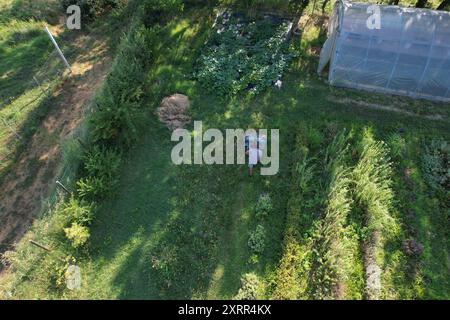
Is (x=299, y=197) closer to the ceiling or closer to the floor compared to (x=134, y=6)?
closer to the floor

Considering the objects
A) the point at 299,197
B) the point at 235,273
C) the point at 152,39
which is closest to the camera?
the point at 235,273

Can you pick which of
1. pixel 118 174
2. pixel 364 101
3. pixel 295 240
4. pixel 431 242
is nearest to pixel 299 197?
pixel 295 240

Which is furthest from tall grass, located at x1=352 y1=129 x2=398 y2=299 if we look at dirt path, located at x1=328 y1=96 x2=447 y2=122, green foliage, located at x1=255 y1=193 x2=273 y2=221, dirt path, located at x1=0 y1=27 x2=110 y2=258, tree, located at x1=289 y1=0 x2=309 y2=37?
A: dirt path, located at x1=0 y1=27 x2=110 y2=258

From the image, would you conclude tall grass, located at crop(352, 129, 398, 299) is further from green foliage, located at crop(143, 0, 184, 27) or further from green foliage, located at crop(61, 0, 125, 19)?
green foliage, located at crop(61, 0, 125, 19)

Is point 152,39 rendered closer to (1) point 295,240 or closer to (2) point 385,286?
(1) point 295,240

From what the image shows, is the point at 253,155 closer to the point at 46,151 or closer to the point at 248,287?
the point at 248,287

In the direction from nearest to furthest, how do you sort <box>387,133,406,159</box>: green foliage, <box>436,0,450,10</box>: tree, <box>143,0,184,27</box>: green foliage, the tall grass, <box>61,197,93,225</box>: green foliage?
the tall grass → <box>61,197,93,225</box>: green foliage → <box>387,133,406,159</box>: green foliage → <box>436,0,450,10</box>: tree → <box>143,0,184,27</box>: green foliage

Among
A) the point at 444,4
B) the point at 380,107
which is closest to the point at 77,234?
the point at 380,107
